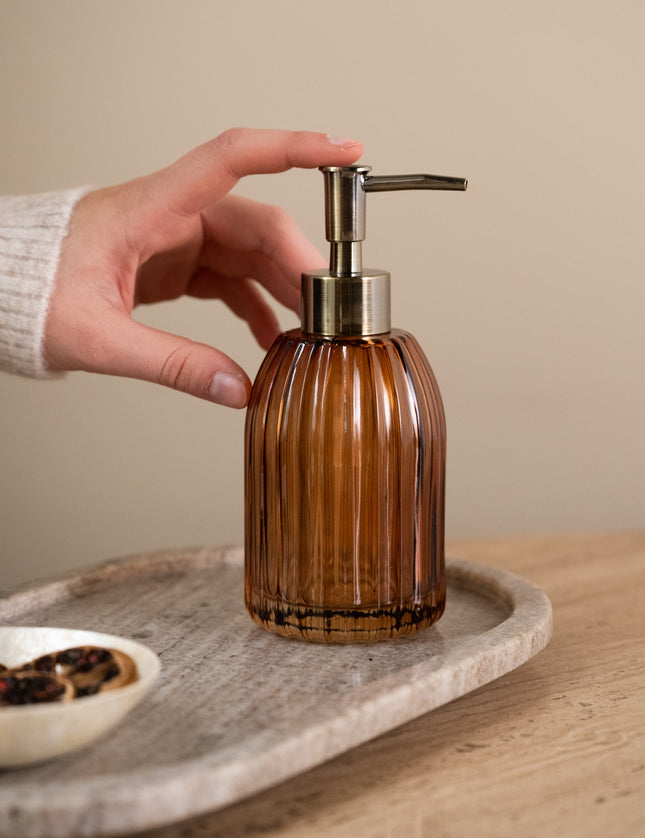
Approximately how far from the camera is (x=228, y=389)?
56 centimetres

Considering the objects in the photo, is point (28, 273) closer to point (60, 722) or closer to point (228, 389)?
point (228, 389)

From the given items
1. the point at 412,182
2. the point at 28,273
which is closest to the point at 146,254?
the point at 28,273

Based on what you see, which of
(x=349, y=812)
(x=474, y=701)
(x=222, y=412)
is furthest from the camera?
(x=222, y=412)

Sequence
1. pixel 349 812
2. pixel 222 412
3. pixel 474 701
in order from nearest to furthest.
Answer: pixel 349 812
pixel 474 701
pixel 222 412

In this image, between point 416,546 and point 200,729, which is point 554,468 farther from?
point 200,729

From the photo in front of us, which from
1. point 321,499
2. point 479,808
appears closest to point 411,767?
point 479,808

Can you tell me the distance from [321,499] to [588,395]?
0.69m

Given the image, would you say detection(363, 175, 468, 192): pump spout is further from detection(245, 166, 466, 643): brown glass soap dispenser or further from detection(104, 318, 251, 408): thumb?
detection(104, 318, 251, 408): thumb

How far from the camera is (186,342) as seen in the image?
22.8 inches

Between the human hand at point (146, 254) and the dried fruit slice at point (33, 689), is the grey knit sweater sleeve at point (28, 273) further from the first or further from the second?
the dried fruit slice at point (33, 689)

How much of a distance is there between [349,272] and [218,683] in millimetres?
219

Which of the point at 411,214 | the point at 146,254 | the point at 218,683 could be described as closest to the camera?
the point at 218,683

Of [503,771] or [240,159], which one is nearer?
[503,771]

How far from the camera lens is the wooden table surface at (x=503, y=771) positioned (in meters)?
0.41
